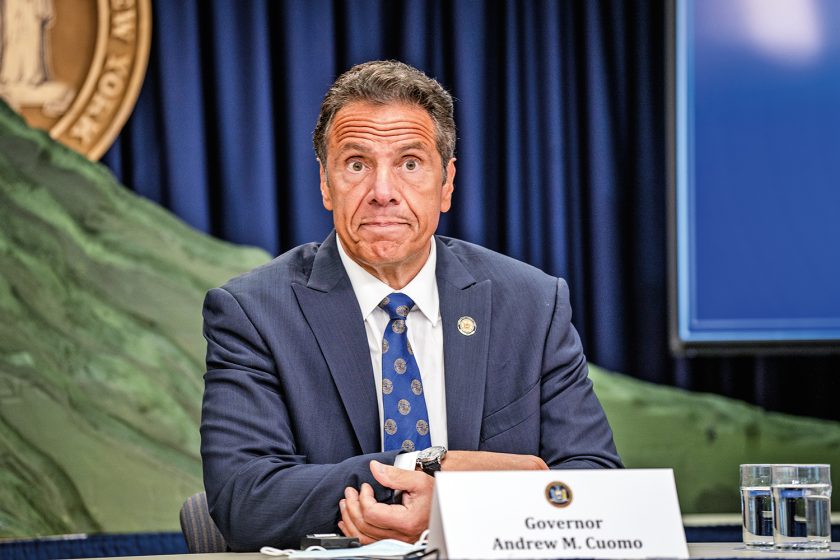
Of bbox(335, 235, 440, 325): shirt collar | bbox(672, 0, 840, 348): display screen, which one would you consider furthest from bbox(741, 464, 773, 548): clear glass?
→ bbox(672, 0, 840, 348): display screen

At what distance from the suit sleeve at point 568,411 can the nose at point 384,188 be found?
44cm

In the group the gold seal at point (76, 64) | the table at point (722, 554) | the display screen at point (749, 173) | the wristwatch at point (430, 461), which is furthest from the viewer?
the gold seal at point (76, 64)

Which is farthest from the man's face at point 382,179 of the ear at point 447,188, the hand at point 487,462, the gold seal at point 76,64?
the gold seal at point 76,64

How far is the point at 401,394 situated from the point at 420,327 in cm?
18

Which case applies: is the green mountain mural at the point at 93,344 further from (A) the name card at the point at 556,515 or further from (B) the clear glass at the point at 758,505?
(A) the name card at the point at 556,515

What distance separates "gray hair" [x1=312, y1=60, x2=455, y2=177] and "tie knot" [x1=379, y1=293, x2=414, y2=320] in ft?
1.04

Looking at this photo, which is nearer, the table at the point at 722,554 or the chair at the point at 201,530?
the table at the point at 722,554

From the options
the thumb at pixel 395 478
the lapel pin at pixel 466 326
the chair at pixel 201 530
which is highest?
the lapel pin at pixel 466 326

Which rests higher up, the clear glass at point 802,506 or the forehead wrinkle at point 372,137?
the forehead wrinkle at point 372,137

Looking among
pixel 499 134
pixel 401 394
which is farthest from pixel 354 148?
pixel 499 134

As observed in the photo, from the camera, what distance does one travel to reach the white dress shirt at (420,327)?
2.40 m

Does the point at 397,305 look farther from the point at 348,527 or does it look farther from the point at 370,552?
the point at 370,552

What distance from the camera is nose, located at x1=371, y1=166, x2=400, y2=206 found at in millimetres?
2379

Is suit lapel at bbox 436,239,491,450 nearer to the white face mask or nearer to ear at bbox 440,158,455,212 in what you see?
ear at bbox 440,158,455,212
